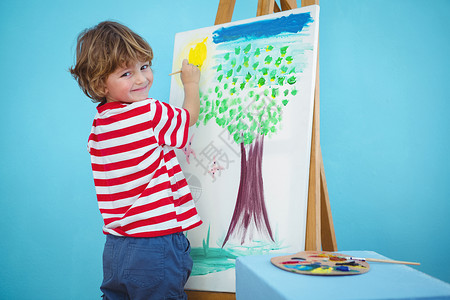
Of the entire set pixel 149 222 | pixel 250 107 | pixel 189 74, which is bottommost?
pixel 149 222

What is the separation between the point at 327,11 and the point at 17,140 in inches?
61.7

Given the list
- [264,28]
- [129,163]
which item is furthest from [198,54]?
[129,163]

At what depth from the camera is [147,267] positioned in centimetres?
109

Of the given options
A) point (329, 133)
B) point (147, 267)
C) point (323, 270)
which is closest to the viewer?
point (323, 270)

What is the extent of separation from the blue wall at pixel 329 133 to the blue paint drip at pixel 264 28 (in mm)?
621

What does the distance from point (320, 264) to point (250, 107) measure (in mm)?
524

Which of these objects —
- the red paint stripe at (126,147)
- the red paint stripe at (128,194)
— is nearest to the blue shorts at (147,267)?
the red paint stripe at (128,194)

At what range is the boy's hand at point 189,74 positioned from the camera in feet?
4.40

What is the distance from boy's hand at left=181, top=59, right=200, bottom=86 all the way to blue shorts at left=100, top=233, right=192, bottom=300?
0.50m

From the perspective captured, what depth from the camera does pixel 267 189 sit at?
118cm

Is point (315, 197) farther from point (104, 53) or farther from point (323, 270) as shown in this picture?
point (104, 53)

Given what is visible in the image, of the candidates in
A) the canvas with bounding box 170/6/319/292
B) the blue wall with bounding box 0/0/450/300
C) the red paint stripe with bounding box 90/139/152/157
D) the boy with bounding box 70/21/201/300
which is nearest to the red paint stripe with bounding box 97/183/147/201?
the boy with bounding box 70/21/201/300

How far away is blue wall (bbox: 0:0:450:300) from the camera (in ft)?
6.12

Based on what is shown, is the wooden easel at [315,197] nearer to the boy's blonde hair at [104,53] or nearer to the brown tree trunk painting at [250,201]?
the brown tree trunk painting at [250,201]
